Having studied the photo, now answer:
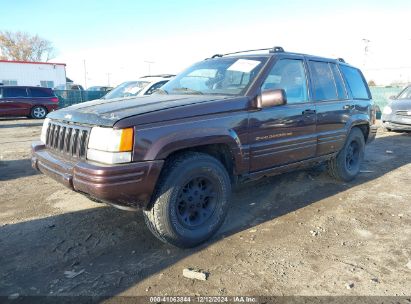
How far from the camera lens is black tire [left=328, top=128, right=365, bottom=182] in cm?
518

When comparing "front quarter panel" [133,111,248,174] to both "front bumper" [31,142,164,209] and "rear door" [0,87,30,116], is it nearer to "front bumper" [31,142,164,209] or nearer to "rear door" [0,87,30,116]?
"front bumper" [31,142,164,209]

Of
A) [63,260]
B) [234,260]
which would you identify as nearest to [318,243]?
[234,260]

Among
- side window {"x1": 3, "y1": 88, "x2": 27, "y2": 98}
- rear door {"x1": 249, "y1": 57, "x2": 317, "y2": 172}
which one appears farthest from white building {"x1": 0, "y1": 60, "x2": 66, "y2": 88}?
rear door {"x1": 249, "y1": 57, "x2": 317, "y2": 172}

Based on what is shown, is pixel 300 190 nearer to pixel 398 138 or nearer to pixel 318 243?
pixel 318 243

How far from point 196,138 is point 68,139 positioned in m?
1.20

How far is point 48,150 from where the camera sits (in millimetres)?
3533

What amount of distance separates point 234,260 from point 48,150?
219cm

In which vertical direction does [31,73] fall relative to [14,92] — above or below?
above

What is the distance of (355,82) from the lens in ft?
18.0

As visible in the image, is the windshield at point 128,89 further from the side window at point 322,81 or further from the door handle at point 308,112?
the door handle at point 308,112

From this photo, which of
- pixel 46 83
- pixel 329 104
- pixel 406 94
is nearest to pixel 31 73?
pixel 46 83

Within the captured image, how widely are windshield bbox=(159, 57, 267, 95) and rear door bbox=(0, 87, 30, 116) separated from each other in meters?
13.9

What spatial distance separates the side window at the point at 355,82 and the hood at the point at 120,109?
2751mm

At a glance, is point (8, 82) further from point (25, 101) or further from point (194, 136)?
point (194, 136)
